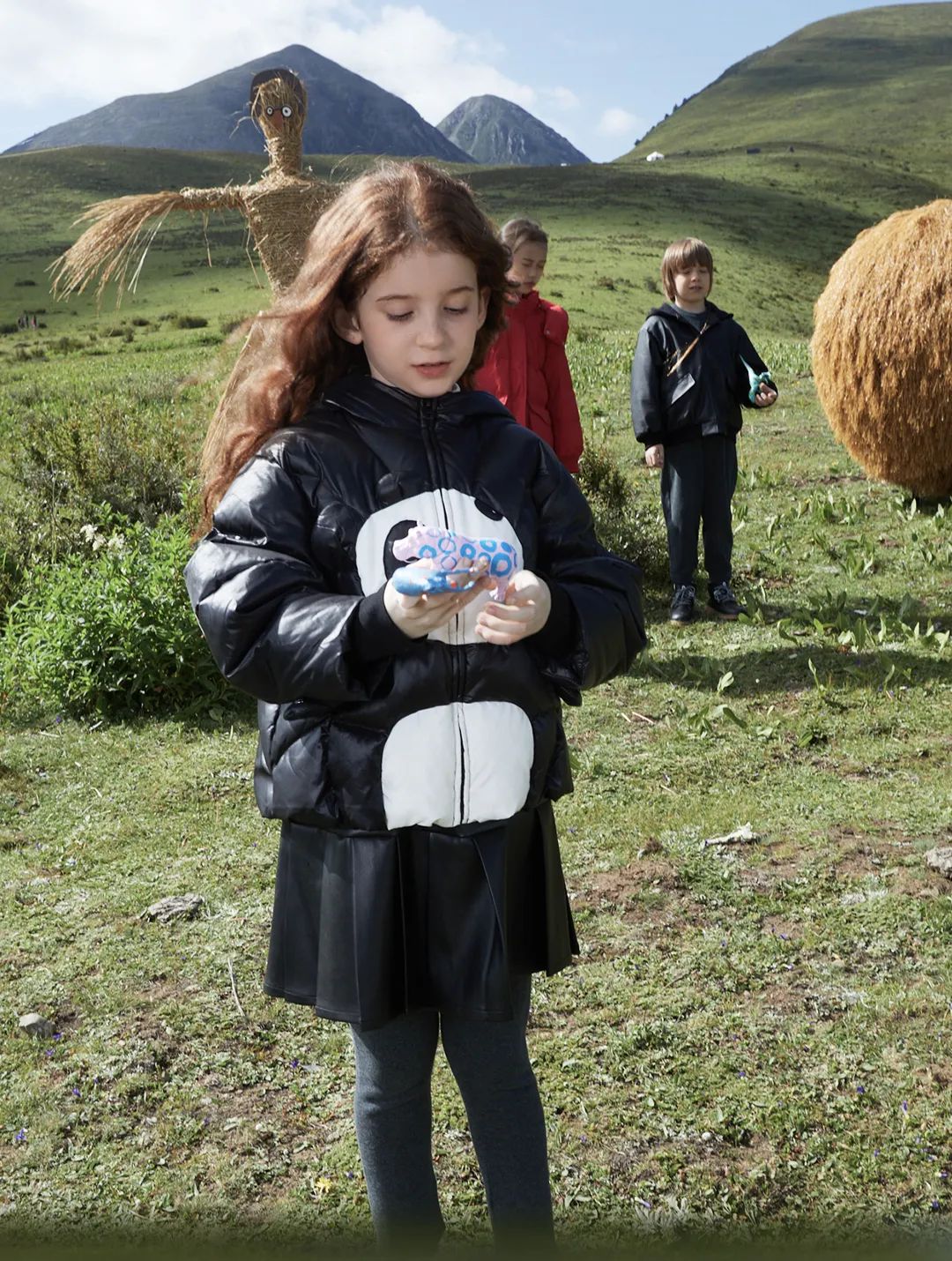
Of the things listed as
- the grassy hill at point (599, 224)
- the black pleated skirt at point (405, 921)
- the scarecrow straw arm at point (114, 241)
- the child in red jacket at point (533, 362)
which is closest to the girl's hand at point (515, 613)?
the black pleated skirt at point (405, 921)

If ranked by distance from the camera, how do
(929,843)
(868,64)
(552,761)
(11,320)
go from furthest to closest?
(868,64) → (11,320) → (929,843) → (552,761)

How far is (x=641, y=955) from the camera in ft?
10.9

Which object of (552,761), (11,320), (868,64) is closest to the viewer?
(552,761)

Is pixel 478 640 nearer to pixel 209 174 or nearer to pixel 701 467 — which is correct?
pixel 701 467

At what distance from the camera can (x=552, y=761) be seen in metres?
1.86

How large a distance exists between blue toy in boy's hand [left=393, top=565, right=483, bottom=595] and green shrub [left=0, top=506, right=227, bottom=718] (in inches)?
165

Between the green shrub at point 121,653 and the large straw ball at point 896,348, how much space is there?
4788 mm

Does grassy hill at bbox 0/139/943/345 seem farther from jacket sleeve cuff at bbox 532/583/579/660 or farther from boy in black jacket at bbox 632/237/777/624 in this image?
jacket sleeve cuff at bbox 532/583/579/660

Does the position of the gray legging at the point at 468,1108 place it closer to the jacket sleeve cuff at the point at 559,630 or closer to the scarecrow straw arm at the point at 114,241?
the jacket sleeve cuff at the point at 559,630

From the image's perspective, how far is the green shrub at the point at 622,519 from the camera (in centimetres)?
719

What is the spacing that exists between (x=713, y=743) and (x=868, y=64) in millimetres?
187315

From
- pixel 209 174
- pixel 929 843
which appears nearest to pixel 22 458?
pixel 929 843

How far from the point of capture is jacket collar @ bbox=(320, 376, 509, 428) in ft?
5.89

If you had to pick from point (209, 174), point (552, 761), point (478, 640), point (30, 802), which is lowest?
point (30, 802)
